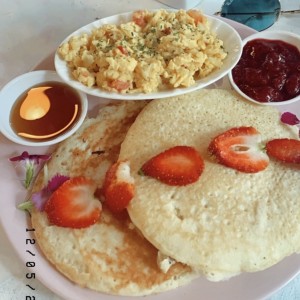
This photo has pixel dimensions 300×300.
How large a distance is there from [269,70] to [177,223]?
42.0 inches

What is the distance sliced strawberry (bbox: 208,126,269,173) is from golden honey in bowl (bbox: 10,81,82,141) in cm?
80

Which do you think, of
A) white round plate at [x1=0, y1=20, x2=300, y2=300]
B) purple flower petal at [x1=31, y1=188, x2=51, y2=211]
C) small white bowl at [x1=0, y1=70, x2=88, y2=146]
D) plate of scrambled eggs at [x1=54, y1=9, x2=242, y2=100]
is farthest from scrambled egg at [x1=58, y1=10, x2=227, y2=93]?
white round plate at [x1=0, y1=20, x2=300, y2=300]

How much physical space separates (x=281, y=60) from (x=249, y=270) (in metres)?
1.23

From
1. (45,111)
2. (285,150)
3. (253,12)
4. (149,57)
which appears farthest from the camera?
(253,12)

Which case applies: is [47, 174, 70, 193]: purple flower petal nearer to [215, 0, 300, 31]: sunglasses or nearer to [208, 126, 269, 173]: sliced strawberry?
[208, 126, 269, 173]: sliced strawberry

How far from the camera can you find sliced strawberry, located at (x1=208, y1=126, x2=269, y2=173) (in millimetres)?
2197

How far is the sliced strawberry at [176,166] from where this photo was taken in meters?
2.14

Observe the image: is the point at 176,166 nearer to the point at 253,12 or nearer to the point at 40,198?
the point at 40,198

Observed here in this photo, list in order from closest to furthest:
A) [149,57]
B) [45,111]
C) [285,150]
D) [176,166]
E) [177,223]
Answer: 1. [177,223]
2. [176,166]
3. [285,150]
4. [149,57]
5. [45,111]

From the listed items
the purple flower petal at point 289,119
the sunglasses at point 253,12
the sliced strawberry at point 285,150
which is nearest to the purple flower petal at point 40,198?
the sliced strawberry at point 285,150

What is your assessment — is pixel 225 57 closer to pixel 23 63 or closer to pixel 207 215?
pixel 207 215

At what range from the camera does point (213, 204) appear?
210cm

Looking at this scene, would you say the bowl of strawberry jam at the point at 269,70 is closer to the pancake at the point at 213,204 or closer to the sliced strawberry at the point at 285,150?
the pancake at the point at 213,204

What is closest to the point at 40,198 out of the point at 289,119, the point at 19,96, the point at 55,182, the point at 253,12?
the point at 55,182
